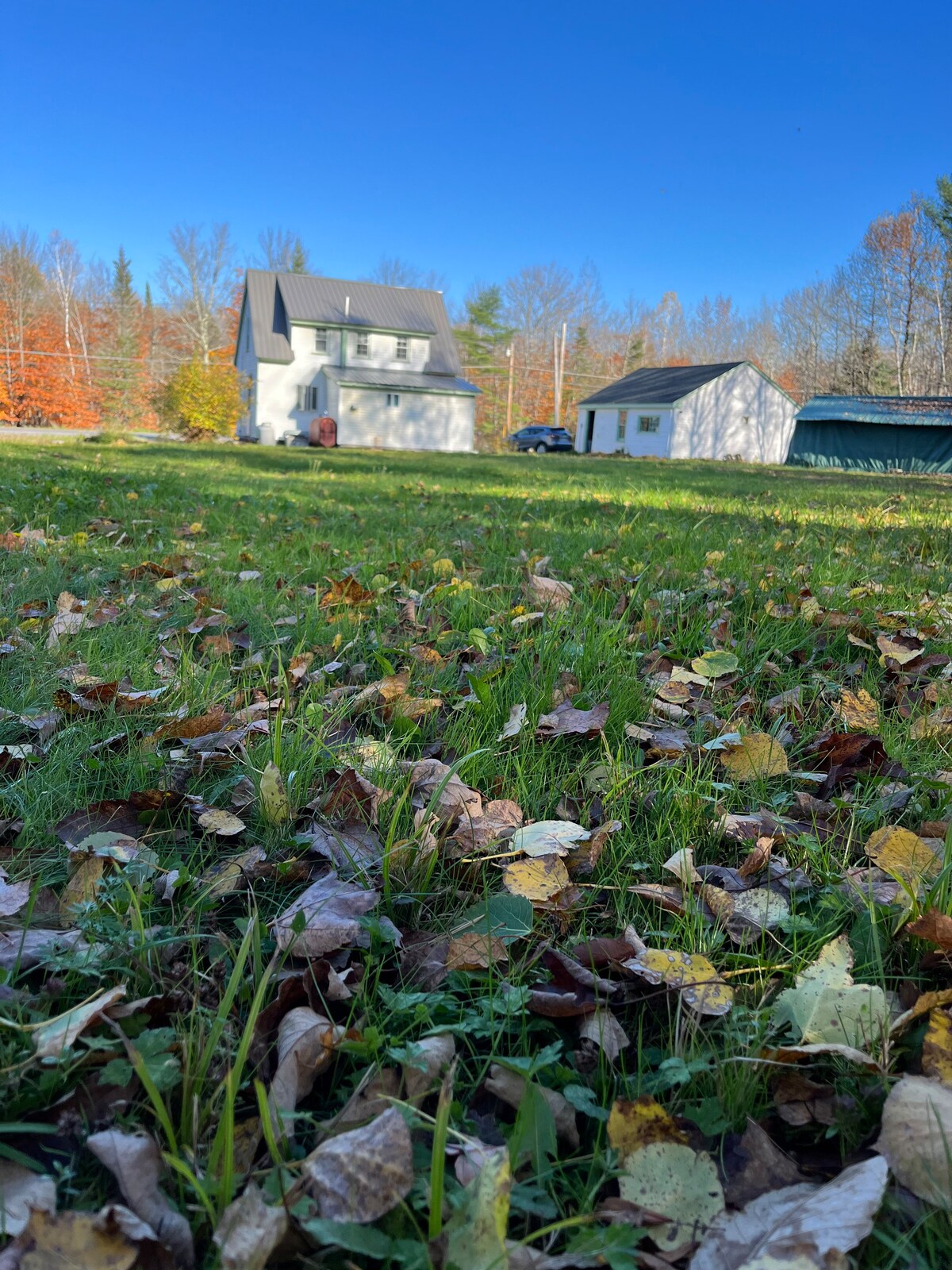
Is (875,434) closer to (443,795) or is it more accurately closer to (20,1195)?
(443,795)

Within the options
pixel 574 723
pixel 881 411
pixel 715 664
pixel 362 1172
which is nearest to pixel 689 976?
pixel 362 1172

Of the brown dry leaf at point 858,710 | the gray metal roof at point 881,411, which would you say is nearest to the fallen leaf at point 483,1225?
the brown dry leaf at point 858,710

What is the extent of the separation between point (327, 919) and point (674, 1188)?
611mm

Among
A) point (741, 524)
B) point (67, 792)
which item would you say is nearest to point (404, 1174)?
point (67, 792)

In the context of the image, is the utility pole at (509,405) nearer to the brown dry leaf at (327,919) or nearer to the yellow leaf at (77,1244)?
the brown dry leaf at (327,919)

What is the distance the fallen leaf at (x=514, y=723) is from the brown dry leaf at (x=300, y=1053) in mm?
935

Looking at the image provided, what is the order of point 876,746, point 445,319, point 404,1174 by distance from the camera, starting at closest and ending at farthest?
point 404,1174 < point 876,746 < point 445,319

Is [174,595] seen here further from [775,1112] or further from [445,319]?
[445,319]

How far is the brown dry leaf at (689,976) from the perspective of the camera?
109cm

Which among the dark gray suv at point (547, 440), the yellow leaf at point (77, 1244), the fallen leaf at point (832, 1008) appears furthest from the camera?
the dark gray suv at point (547, 440)

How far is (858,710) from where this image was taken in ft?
6.67

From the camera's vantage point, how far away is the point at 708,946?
1.22 meters

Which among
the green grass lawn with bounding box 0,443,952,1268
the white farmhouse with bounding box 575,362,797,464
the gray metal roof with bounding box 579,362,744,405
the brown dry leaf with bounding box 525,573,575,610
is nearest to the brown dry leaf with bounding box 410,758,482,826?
the green grass lawn with bounding box 0,443,952,1268

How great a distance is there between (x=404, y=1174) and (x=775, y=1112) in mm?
459
